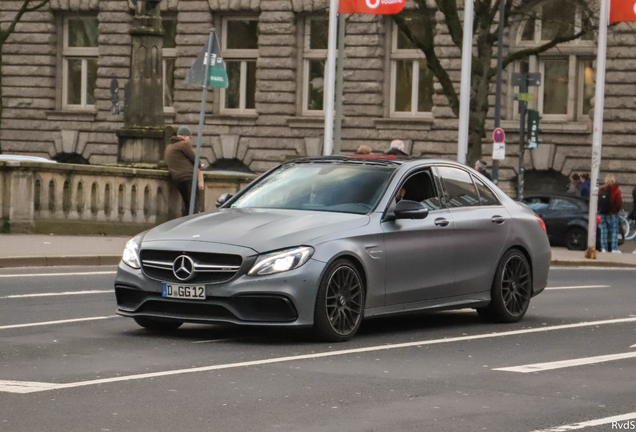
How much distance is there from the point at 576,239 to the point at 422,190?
2085 cm

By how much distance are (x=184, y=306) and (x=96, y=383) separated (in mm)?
2153

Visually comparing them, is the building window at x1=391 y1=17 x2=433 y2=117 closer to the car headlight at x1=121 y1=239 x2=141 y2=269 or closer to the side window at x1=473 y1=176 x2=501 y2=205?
the side window at x1=473 y1=176 x2=501 y2=205

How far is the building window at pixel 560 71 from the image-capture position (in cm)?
3988

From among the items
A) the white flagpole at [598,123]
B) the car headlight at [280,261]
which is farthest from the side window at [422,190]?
the white flagpole at [598,123]

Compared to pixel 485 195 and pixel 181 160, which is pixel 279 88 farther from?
pixel 485 195

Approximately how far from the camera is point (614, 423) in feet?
22.8

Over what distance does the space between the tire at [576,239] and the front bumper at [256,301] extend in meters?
22.6

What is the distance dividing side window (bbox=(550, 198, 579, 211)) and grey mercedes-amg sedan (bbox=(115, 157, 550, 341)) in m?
19.7

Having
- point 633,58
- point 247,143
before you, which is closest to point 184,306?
point 633,58

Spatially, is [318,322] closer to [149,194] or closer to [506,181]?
[149,194]

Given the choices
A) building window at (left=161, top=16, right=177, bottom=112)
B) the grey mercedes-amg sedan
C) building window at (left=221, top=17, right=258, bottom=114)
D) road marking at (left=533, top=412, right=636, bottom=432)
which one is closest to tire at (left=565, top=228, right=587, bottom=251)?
building window at (left=221, top=17, right=258, bottom=114)

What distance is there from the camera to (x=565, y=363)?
30.9 feet

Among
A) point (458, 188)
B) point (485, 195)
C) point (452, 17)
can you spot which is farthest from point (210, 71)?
point (452, 17)

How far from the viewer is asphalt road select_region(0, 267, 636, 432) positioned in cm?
693
